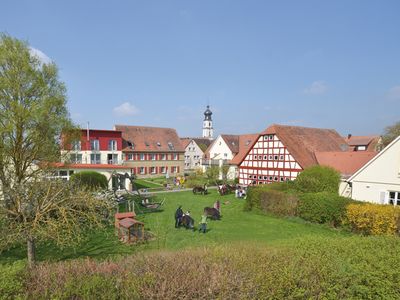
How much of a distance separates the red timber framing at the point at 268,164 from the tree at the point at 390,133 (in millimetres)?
24460

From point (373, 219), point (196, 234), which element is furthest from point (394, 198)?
point (196, 234)

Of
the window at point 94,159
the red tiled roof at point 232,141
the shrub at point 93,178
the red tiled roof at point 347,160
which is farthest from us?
the red tiled roof at point 232,141

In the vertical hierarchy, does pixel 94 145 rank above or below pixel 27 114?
below

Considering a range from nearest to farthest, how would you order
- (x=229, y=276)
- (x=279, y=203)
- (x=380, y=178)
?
(x=229, y=276), (x=380, y=178), (x=279, y=203)

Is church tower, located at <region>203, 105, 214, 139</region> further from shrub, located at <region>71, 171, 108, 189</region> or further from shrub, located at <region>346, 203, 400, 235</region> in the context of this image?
shrub, located at <region>346, 203, 400, 235</region>

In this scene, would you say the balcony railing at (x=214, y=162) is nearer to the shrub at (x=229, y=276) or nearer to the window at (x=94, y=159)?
the window at (x=94, y=159)

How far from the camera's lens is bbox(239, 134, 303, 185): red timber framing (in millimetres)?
32322

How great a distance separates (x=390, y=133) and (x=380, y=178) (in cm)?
3341

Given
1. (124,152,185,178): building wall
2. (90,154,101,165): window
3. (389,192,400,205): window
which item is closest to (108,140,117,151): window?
(90,154,101,165): window

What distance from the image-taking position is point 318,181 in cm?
2261

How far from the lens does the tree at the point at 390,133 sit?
4578cm

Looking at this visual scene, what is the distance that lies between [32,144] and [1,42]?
22.5 feet

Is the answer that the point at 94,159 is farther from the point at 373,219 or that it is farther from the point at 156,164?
the point at 373,219

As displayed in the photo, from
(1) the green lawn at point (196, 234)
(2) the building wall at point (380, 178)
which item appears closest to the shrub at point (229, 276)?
(1) the green lawn at point (196, 234)
